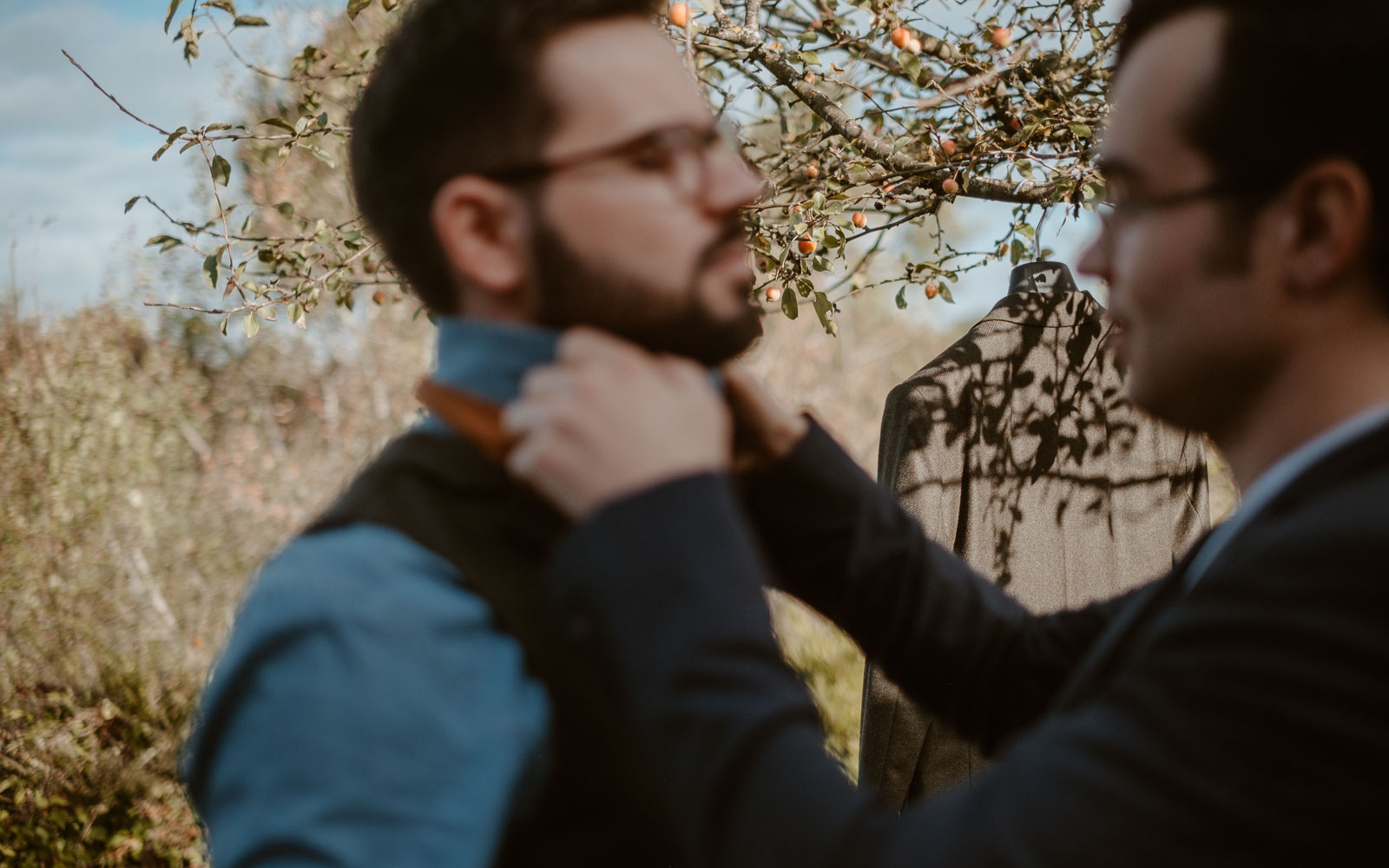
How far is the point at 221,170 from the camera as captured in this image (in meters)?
2.80

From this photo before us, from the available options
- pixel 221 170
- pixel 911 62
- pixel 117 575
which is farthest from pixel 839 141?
pixel 117 575

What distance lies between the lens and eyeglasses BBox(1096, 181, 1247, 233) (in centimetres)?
106

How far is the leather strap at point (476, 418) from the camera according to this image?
1017 millimetres

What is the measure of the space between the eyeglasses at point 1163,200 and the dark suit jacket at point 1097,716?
318mm

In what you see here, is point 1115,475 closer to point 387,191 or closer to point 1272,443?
point 1272,443

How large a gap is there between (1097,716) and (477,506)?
653 millimetres

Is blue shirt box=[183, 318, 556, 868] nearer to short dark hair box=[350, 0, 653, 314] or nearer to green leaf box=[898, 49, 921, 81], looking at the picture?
short dark hair box=[350, 0, 653, 314]

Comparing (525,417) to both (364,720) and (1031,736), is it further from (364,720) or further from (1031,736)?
(1031,736)

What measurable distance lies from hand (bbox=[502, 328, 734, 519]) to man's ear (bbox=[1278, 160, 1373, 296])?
0.66 meters

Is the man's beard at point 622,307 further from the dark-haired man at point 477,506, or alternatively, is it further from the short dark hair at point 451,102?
the short dark hair at point 451,102

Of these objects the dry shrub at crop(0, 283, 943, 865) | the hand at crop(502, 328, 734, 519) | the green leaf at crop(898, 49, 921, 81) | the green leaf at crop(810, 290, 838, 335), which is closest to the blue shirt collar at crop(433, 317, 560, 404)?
the hand at crop(502, 328, 734, 519)

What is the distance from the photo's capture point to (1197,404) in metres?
1.12

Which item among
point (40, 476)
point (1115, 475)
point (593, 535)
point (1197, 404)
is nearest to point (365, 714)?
point (593, 535)

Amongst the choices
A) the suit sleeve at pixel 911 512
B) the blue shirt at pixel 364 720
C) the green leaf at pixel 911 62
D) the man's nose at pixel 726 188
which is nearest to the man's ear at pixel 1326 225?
the man's nose at pixel 726 188
